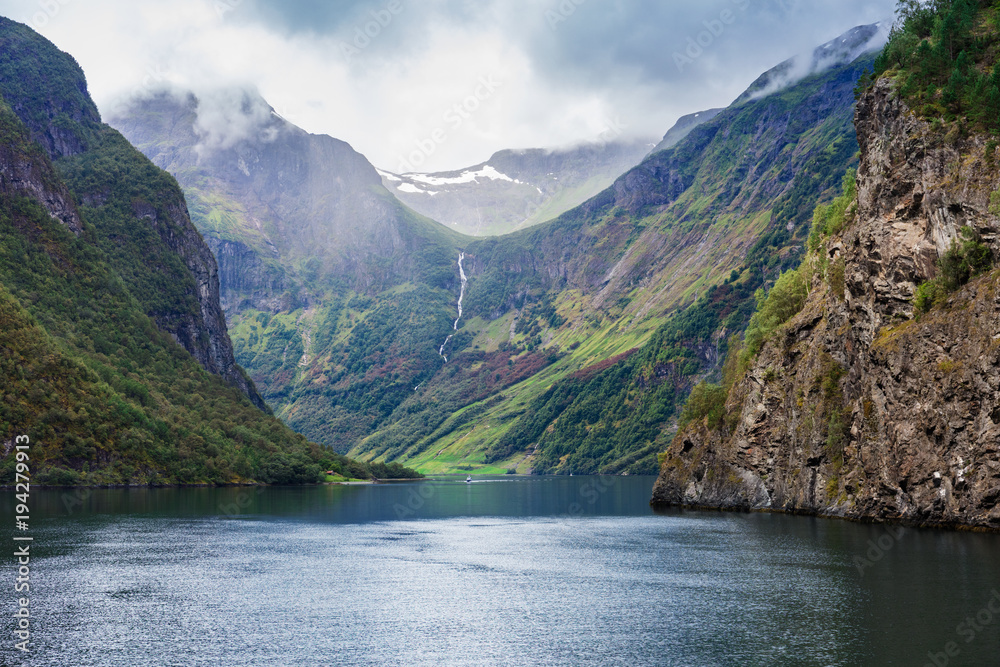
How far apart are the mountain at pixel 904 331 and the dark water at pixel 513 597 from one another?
338 inches

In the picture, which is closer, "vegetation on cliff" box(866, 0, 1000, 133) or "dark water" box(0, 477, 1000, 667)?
"dark water" box(0, 477, 1000, 667)

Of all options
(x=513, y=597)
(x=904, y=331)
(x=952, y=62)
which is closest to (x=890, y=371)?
(x=904, y=331)

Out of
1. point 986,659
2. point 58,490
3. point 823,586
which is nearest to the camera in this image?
point 986,659

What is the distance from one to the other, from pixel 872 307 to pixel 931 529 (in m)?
30.2

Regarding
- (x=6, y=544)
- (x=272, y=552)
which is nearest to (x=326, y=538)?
(x=272, y=552)

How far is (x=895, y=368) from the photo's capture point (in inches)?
3922

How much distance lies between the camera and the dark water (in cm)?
4647

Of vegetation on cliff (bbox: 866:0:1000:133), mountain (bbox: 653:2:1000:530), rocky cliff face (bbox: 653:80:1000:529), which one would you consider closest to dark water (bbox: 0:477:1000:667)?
rocky cliff face (bbox: 653:80:1000:529)

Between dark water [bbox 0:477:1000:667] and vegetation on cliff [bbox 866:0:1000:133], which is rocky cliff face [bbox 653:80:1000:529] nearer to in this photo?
vegetation on cliff [bbox 866:0:1000:133]

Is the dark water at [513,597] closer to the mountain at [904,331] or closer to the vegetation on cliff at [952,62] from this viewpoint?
the mountain at [904,331]

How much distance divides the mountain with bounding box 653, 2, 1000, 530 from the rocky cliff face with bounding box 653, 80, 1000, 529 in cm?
19

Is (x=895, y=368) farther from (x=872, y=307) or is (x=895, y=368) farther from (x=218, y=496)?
(x=218, y=496)

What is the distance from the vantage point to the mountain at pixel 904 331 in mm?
89625

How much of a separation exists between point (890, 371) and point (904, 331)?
514 cm
